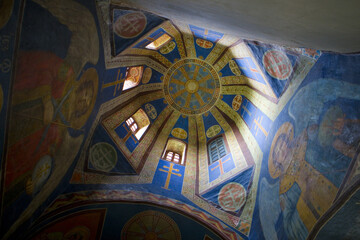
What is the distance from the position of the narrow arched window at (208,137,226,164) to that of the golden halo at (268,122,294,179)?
111 inches

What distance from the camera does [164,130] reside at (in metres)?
11.6

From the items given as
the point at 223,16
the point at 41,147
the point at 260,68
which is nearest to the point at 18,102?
the point at 41,147

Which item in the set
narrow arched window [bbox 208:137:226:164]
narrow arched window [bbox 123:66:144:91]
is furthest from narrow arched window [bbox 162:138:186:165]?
narrow arched window [bbox 123:66:144:91]

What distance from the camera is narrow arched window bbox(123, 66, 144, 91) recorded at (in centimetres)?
994

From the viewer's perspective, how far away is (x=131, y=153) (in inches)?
392

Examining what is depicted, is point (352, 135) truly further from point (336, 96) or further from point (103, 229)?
point (103, 229)

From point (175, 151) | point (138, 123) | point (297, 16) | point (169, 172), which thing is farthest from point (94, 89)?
point (297, 16)

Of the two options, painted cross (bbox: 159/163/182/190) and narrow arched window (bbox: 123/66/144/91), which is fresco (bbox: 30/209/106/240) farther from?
narrow arched window (bbox: 123/66/144/91)

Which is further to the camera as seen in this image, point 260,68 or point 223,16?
point 260,68

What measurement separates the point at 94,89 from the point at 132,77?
9.48ft

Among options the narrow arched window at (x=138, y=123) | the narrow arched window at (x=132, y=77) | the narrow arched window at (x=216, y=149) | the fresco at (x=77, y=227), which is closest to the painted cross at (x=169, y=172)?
the narrow arched window at (x=216, y=149)

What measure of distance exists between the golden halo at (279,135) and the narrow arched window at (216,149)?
2.82 metres

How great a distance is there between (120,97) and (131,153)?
209cm

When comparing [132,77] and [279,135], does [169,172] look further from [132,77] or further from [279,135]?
[279,135]
